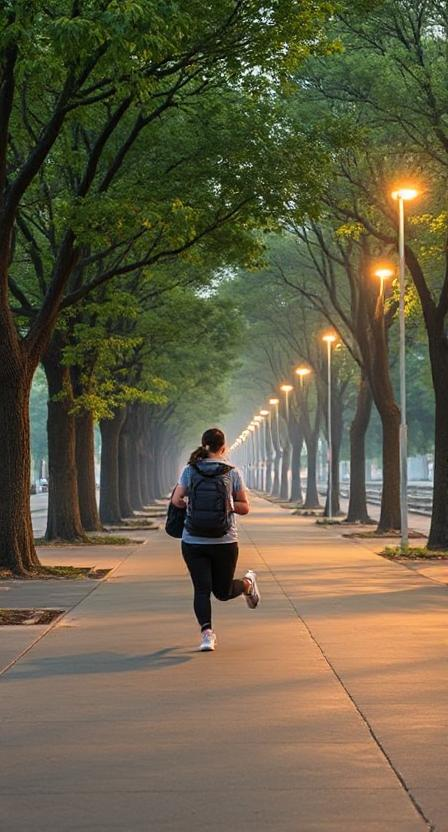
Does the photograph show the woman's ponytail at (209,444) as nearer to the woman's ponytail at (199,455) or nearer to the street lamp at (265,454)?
the woman's ponytail at (199,455)

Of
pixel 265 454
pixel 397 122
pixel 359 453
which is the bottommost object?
pixel 359 453

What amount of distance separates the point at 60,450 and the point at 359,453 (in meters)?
16.3

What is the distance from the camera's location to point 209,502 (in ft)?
41.7

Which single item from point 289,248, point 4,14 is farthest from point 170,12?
point 289,248

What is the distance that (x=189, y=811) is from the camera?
21.6 feet

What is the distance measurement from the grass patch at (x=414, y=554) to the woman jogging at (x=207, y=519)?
15.7 metres

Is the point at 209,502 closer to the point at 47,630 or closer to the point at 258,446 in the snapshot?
the point at 47,630

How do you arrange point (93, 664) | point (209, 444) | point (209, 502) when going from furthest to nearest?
point (209, 444), point (209, 502), point (93, 664)

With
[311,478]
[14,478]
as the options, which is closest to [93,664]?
[14,478]

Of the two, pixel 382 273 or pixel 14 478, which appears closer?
pixel 14 478

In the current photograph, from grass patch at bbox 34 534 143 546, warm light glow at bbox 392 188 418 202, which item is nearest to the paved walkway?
warm light glow at bbox 392 188 418 202

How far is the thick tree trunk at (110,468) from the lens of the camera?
159 feet

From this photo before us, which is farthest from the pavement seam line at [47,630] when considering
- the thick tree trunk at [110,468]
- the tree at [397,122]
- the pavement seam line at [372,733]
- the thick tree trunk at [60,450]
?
the thick tree trunk at [110,468]

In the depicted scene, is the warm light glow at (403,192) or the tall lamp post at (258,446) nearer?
the warm light glow at (403,192)
